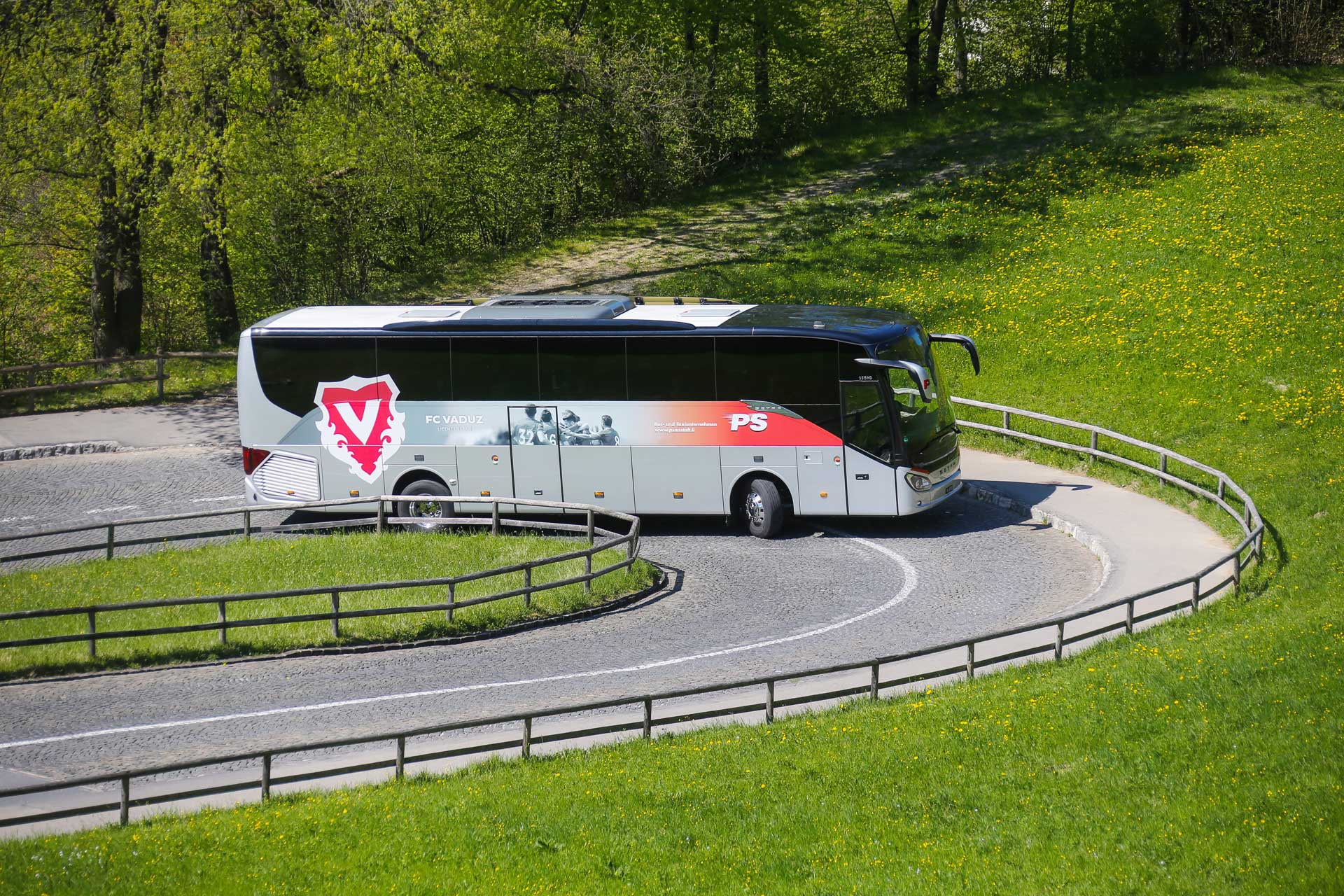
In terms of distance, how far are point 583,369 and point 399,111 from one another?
16176 millimetres

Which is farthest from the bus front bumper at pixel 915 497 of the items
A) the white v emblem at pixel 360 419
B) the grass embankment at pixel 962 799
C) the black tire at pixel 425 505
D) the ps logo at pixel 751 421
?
the white v emblem at pixel 360 419

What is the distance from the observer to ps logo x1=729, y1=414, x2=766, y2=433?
21281mm

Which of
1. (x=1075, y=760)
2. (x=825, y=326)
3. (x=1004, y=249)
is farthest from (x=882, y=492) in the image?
(x=1004, y=249)

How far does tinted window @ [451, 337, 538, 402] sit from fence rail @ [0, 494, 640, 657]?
6.34 ft

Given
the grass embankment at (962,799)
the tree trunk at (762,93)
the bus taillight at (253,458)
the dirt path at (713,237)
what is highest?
the tree trunk at (762,93)

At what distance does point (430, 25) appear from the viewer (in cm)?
3475

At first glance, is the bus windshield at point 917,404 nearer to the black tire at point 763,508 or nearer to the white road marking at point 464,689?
the black tire at point 763,508

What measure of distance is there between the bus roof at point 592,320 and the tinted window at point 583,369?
212 millimetres

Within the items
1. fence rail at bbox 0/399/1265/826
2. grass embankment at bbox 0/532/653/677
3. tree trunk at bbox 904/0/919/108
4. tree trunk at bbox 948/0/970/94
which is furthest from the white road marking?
tree trunk at bbox 948/0/970/94

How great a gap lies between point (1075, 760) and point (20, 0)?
3141 cm

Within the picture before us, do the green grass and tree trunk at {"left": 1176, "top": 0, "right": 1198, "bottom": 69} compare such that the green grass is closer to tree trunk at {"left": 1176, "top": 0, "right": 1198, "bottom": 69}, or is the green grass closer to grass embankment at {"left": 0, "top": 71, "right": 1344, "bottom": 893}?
grass embankment at {"left": 0, "top": 71, "right": 1344, "bottom": 893}

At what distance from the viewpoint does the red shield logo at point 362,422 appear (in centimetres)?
2241

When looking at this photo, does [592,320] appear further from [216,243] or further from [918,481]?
[216,243]

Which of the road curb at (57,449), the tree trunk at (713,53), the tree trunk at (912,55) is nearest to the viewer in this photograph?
the road curb at (57,449)
